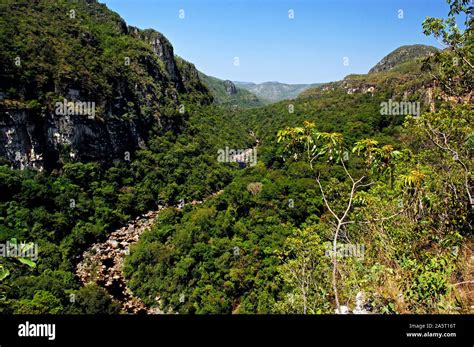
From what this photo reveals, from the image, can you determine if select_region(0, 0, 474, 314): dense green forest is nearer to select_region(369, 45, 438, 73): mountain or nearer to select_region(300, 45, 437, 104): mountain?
select_region(300, 45, 437, 104): mountain

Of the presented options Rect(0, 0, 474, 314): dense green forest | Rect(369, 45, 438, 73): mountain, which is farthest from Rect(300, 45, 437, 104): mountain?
Rect(0, 0, 474, 314): dense green forest

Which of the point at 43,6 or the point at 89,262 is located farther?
the point at 43,6

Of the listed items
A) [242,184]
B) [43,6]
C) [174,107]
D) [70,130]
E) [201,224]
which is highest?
[43,6]

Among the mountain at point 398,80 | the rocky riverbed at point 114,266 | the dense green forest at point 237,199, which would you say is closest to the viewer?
the dense green forest at point 237,199

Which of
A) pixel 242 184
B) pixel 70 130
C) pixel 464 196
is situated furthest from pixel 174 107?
pixel 464 196

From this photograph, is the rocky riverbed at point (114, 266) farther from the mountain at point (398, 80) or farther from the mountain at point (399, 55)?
the mountain at point (399, 55)

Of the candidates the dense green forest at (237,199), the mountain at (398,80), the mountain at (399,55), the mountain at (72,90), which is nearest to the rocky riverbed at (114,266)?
the dense green forest at (237,199)
